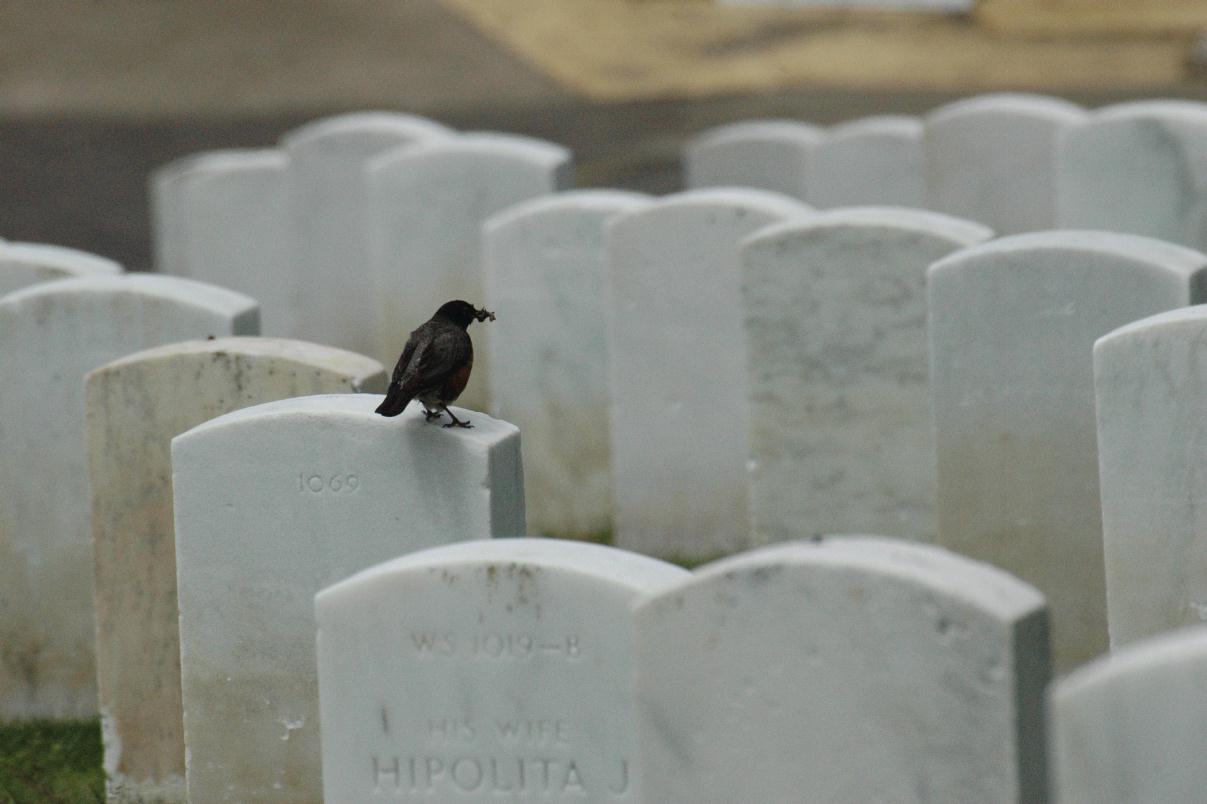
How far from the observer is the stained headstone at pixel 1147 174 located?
8195mm

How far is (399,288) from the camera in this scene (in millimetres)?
9250

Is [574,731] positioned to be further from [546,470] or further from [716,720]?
[546,470]

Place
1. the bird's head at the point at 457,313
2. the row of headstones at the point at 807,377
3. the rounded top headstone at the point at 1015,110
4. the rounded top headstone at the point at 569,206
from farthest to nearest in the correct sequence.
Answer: the rounded top headstone at the point at 1015,110
the rounded top headstone at the point at 569,206
the row of headstones at the point at 807,377
the bird's head at the point at 457,313

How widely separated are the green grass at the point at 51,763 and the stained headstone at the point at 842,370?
239 centimetres

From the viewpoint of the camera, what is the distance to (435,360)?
4.09 meters

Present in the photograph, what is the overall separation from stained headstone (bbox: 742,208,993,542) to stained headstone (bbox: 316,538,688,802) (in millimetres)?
Answer: 2861

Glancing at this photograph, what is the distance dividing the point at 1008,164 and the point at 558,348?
408 cm

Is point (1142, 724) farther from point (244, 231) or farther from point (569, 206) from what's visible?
point (244, 231)

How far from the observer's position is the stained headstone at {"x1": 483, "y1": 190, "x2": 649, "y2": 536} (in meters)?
7.51

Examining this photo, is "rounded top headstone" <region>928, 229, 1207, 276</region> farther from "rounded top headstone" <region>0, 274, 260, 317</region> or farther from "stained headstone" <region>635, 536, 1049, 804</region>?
"stained headstone" <region>635, 536, 1049, 804</region>

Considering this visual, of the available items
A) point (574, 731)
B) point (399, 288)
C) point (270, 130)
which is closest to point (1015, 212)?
point (399, 288)

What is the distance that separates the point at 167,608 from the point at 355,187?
583 cm

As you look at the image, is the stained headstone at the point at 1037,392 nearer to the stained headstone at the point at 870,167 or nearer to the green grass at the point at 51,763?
the green grass at the point at 51,763

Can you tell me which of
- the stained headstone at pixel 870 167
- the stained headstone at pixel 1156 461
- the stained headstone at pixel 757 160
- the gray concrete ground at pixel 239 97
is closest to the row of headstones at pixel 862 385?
the stained headstone at pixel 1156 461
